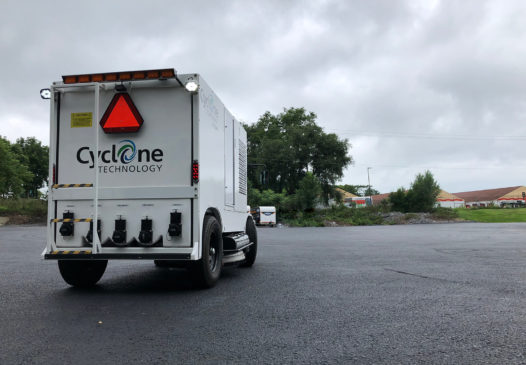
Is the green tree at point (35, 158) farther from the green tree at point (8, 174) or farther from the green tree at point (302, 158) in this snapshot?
the green tree at point (302, 158)

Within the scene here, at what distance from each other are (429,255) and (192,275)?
7.39 m

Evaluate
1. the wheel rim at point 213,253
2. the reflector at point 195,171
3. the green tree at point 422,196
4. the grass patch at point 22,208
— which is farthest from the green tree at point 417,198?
the reflector at point 195,171

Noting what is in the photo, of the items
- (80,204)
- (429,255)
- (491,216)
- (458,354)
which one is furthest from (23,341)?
(491,216)

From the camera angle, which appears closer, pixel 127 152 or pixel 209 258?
pixel 127 152

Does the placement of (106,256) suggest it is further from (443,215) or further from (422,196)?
(422,196)

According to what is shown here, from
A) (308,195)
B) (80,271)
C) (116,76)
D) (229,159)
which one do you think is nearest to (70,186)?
(80,271)

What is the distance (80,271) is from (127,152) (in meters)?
2.02

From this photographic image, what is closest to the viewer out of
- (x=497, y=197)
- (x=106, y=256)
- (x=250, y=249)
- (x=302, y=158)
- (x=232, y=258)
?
(x=106, y=256)

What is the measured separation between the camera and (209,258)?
20.9ft

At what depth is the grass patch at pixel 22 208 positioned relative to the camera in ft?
148

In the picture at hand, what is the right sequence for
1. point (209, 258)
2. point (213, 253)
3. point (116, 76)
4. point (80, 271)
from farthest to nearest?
point (213, 253) < point (80, 271) < point (209, 258) < point (116, 76)

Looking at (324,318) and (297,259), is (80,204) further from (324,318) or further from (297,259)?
(297,259)

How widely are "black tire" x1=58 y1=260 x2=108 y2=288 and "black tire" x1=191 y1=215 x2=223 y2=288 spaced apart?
5.68 feet

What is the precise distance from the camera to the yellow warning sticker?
19.9 ft
